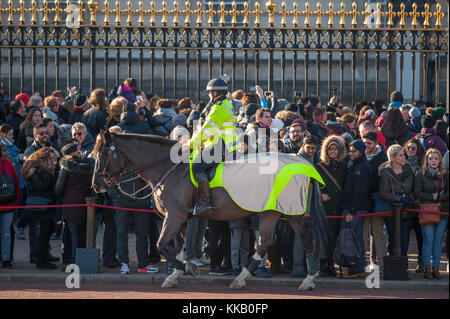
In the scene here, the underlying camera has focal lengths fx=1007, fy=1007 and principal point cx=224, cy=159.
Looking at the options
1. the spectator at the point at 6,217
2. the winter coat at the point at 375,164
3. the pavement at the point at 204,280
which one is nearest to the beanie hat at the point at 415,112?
the winter coat at the point at 375,164

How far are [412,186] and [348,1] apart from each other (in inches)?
641

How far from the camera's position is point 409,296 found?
38.2 feet

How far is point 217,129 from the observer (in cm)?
1185

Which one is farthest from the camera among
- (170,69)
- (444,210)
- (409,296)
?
(170,69)

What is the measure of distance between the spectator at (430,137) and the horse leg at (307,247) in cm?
343

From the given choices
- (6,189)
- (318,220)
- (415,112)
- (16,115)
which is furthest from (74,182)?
(415,112)

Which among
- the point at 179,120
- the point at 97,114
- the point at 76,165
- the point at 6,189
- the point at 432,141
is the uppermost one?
the point at 97,114

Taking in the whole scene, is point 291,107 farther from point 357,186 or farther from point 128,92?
point 357,186

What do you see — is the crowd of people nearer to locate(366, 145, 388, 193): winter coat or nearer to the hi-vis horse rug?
locate(366, 145, 388, 193): winter coat

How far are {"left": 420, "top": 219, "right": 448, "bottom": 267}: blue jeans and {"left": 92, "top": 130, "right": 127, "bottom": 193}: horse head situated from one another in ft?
12.9

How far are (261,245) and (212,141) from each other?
135 cm

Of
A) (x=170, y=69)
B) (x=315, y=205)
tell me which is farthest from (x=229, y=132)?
(x=170, y=69)

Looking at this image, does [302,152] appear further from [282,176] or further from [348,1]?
[348,1]

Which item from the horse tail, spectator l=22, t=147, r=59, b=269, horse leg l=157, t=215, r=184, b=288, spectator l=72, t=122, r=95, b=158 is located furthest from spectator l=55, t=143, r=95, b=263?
the horse tail
